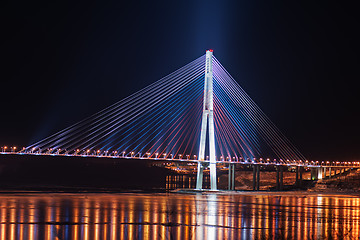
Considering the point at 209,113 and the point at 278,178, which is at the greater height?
the point at 209,113

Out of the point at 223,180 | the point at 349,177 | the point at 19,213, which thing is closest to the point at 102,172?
the point at 223,180

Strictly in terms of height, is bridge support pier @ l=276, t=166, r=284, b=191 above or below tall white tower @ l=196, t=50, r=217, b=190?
below

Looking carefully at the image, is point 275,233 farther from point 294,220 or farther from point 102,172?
point 102,172

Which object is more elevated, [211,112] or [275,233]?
[211,112]

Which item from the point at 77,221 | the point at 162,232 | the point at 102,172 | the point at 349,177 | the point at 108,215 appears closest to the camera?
the point at 162,232

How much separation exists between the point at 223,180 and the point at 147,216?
107 meters

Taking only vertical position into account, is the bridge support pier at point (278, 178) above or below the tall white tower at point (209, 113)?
below

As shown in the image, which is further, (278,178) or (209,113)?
(278,178)

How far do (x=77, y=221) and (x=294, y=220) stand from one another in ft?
28.5

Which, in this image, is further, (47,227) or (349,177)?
(349,177)

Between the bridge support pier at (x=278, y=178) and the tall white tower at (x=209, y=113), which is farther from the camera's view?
the bridge support pier at (x=278, y=178)

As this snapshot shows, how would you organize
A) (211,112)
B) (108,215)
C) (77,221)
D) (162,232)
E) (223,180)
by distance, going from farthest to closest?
(223,180) < (211,112) < (108,215) < (77,221) < (162,232)

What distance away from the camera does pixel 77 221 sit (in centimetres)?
1808

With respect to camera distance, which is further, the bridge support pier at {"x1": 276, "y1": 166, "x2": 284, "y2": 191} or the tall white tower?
the bridge support pier at {"x1": 276, "y1": 166, "x2": 284, "y2": 191}
